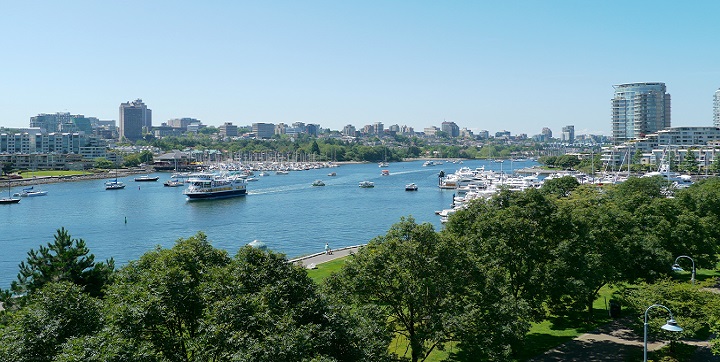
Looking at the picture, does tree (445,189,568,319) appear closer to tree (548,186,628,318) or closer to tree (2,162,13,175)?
tree (548,186,628,318)

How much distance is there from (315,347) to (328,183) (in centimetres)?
8180

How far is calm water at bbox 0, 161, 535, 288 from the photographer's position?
130 feet

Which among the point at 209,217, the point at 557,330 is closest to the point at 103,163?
the point at 209,217

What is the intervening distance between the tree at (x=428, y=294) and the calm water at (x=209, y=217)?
19061 mm

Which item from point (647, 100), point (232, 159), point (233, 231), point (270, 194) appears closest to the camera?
point (233, 231)

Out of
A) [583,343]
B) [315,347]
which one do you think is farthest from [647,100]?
[315,347]

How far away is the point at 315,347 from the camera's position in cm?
927

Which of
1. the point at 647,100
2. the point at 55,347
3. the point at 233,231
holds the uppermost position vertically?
the point at 647,100

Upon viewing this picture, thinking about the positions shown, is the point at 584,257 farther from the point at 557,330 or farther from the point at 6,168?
the point at 6,168

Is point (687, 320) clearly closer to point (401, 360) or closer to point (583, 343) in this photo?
point (583, 343)

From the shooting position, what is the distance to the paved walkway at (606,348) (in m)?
15.3

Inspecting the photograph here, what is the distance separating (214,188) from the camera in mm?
69625

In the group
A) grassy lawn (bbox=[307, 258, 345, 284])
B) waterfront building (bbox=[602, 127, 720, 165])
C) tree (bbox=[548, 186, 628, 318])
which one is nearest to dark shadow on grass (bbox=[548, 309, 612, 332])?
tree (bbox=[548, 186, 628, 318])

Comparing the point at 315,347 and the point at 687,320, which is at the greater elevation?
the point at 315,347
